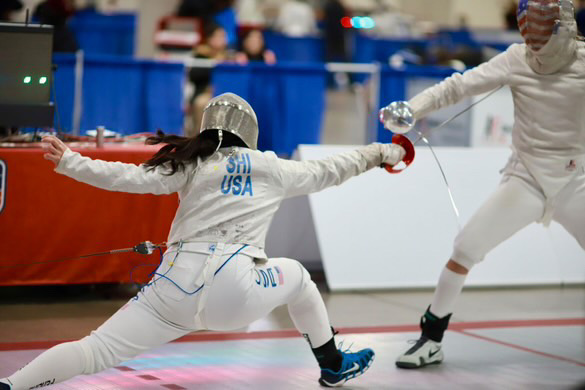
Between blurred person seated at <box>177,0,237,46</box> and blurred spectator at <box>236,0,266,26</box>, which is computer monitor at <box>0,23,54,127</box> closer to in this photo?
blurred person seated at <box>177,0,237,46</box>

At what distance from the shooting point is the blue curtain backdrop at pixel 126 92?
777 cm

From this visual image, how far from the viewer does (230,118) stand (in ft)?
10.8

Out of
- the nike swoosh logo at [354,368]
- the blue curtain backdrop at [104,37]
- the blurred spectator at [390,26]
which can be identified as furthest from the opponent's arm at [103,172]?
the blurred spectator at [390,26]

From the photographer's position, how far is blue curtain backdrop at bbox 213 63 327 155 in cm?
819

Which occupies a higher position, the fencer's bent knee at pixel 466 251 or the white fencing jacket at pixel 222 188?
the white fencing jacket at pixel 222 188

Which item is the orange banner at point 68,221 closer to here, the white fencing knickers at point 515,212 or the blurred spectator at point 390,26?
the white fencing knickers at point 515,212

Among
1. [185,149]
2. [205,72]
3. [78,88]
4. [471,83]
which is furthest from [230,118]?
[205,72]

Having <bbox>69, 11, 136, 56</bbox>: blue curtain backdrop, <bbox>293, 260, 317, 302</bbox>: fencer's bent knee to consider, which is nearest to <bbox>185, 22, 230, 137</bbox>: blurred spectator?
<bbox>69, 11, 136, 56</bbox>: blue curtain backdrop

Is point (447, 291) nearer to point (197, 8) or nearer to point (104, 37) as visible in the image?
point (197, 8)

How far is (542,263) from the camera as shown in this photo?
6.13 metres

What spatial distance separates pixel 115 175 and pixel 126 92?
202 inches

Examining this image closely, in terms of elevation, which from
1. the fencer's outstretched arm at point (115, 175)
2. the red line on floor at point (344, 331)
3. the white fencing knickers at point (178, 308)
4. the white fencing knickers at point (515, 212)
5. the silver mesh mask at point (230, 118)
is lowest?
the red line on floor at point (344, 331)

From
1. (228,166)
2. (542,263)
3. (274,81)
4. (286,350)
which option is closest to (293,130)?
(274,81)

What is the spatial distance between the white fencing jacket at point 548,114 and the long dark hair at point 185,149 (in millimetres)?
1071
